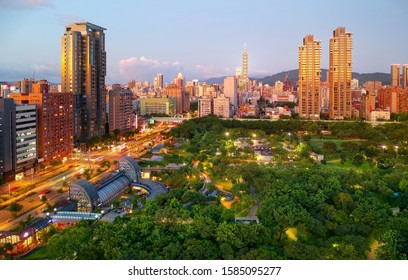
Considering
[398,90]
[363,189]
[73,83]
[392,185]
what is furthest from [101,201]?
[398,90]

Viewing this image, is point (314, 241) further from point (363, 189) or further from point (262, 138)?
point (262, 138)

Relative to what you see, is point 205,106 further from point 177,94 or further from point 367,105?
point 367,105

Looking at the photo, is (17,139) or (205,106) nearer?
(17,139)

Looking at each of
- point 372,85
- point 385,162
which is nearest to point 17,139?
point 385,162

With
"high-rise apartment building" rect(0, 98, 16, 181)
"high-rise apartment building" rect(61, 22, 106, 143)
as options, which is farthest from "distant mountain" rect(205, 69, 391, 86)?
"high-rise apartment building" rect(0, 98, 16, 181)

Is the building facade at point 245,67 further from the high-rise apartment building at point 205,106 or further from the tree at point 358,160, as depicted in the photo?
the tree at point 358,160

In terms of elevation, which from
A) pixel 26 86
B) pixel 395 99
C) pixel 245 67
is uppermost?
pixel 245 67

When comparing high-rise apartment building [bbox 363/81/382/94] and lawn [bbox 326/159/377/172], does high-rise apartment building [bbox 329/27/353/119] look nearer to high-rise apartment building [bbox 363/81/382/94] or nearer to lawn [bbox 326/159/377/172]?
high-rise apartment building [bbox 363/81/382/94]

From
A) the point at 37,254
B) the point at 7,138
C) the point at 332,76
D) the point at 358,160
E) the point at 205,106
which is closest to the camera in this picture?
the point at 37,254
